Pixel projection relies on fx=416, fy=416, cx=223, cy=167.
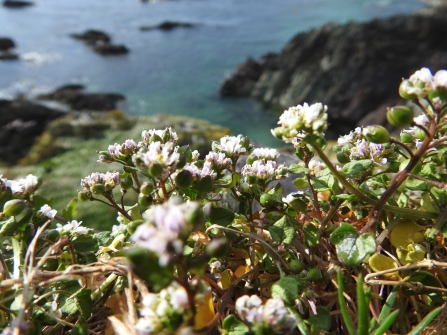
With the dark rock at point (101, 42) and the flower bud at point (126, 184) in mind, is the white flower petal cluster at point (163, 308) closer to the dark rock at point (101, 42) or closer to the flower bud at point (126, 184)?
the flower bud at point (126, 184)

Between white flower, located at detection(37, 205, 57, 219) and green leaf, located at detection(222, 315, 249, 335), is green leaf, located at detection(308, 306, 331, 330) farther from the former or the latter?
white flower, located at detection(37, 205, 57, 219)

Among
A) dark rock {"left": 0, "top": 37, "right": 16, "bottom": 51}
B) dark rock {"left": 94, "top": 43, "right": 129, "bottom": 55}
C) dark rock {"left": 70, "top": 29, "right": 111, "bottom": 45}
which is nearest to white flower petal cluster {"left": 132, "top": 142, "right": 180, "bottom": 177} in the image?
dark rock {"left": 94, "top": 43, "right": 129, "bottom": 55}

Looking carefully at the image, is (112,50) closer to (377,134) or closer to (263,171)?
(263,171)

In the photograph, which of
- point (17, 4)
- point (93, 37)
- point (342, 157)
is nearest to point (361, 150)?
point (342, 157)

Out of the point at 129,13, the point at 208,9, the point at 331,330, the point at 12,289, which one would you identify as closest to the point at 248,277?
the point at 331,330

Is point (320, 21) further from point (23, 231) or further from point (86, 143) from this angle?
point (23, 231)

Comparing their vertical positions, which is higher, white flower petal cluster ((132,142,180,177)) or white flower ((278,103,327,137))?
white flower ((278,103,327,137))

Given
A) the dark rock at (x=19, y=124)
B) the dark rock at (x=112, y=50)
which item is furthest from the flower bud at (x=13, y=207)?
the dark rock at (x=112, y=50)
